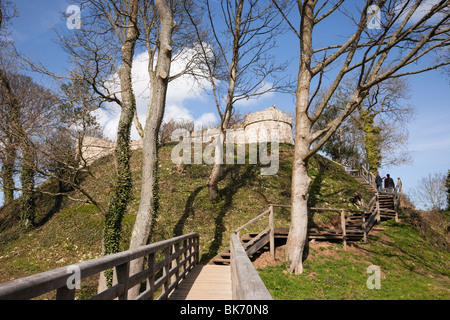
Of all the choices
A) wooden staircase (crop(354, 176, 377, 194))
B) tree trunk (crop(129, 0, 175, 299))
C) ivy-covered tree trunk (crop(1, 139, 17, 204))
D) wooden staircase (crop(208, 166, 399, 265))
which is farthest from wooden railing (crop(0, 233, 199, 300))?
wooden staircase (crop(354, 176, 377, 194))

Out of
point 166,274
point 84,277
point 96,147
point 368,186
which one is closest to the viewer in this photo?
point 84,277

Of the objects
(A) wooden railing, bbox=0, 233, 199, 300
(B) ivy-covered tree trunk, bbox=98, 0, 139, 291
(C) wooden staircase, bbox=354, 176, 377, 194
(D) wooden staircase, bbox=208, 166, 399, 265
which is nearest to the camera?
(A) wooden railing, bbox=0, 233, 199, 300

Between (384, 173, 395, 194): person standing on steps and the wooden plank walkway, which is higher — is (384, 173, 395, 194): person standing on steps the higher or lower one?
the higher one

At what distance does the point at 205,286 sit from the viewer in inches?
229

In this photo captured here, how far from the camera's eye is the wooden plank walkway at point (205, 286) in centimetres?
497

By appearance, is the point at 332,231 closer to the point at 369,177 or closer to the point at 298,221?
the point at 298,221

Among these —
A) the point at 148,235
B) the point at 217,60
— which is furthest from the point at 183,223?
the point at 217,60

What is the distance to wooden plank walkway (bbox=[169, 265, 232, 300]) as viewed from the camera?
4.97 metres

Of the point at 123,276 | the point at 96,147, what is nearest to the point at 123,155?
the point at 123,276

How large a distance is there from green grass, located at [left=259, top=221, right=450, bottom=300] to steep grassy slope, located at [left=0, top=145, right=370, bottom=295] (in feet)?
9.50

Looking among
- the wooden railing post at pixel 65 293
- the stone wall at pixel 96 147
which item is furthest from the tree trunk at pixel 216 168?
the wooden railing post at pixel 65 293

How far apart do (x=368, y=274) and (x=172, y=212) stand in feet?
29.5

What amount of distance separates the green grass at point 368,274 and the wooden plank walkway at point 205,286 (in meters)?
2.09

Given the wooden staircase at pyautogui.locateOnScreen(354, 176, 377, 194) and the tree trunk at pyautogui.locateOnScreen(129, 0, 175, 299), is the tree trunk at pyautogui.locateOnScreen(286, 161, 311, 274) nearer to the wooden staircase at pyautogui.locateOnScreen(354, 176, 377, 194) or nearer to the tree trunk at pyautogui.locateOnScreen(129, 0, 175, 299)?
the tree trunk at pyautogui.locateOnScreen(129, 0, 175, 299)
